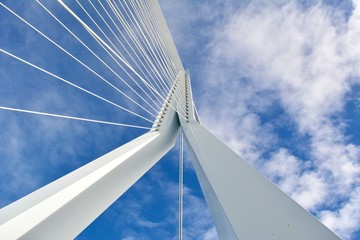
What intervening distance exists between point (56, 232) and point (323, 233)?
70cm

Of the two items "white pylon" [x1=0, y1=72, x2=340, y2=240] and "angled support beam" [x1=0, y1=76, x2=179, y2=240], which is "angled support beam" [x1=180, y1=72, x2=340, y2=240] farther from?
"angled support beam" [x1=0, y1=76, x2=179, y2=240]

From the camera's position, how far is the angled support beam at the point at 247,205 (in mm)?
734

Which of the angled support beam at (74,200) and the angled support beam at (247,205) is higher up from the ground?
the angled support beam at (247,205)

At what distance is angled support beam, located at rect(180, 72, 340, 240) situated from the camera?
0.73 meters

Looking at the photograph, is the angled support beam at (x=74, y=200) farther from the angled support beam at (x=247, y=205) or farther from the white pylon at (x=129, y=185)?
the angled support beam at (x=247, y=205)

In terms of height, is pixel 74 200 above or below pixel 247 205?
below

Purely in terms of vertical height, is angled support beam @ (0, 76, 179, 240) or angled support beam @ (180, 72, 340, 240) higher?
angled support beam @ (180, 72, 340, 240)

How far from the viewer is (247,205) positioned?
89 centimetres

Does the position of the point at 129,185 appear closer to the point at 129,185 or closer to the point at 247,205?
the point at 129,185

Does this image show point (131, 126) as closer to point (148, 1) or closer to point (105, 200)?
point (105, 200)

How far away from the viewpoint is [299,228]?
726 mm

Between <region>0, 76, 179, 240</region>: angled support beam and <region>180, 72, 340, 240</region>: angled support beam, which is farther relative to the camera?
<region>180, 72, 340, 240</region>: angled support beam

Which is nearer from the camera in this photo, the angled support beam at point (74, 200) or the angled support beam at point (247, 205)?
the angled support beam at point (74, 200)

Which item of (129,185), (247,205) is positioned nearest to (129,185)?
(129,185)
